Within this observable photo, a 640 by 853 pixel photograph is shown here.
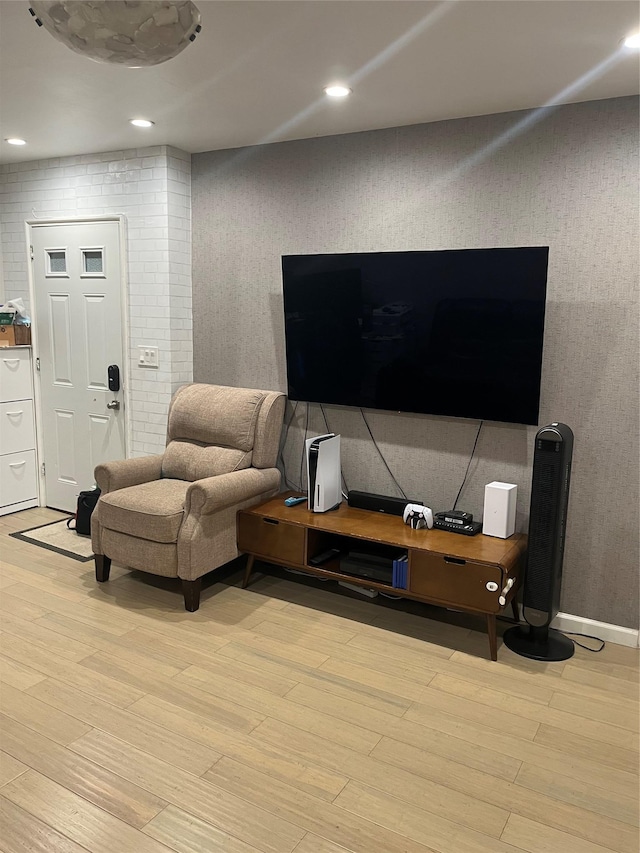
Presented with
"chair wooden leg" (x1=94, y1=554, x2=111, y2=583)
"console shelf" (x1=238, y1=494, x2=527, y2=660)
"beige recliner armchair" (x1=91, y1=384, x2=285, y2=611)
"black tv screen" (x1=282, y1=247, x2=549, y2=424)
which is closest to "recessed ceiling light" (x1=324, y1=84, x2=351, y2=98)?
"black tv screen" (x1=282, y1=247, x2=549, y2=424)

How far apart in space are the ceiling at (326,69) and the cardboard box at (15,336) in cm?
150

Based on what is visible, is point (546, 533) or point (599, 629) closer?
point (546, 533)

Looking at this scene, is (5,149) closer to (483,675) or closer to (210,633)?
(210,633)

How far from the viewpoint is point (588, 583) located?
10.6ft

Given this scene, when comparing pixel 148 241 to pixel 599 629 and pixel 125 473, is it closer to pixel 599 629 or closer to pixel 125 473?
pixel 125 473

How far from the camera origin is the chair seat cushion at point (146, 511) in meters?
3.38

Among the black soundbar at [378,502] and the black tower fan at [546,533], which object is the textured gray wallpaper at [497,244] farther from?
the black tower fan at [546,533]

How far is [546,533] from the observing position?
9.61 feet

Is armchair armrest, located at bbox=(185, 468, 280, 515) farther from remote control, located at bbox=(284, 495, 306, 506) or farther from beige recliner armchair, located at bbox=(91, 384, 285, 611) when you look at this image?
remote control, located at bbox=(284, 495, 306, 506)

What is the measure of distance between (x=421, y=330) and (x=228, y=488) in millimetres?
1299

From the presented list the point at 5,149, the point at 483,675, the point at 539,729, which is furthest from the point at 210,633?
the point at 5,149

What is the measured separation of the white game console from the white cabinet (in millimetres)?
2531

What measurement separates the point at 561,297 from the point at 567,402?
501 mm

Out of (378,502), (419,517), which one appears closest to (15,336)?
(378,502)
